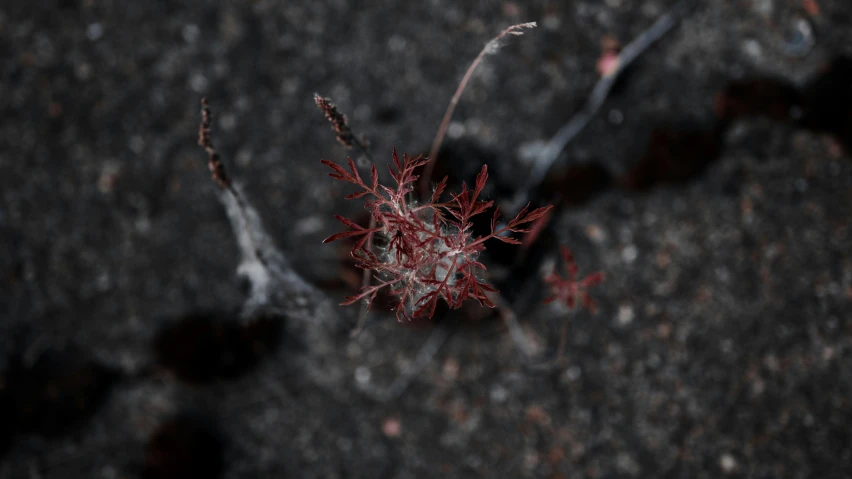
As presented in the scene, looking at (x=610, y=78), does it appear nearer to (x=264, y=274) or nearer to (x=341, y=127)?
(x=341, y=127)

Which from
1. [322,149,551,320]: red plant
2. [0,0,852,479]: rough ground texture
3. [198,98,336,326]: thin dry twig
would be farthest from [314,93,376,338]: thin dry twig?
[0,0,852,479]: rough ground texture

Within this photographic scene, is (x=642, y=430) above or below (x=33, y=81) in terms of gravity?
below

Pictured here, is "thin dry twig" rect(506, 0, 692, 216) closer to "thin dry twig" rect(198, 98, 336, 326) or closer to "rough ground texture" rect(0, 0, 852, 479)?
"rough ground texture" rect(0, 0, 852, 479)

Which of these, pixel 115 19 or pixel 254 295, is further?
pixel 115 19

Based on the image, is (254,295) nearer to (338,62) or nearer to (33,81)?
(338,62)

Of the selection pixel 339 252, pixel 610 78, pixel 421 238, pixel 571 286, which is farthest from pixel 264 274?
pixel 610 78

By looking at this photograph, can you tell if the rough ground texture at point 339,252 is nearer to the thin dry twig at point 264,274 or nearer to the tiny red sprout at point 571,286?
the tiny red sprout at point 571,286

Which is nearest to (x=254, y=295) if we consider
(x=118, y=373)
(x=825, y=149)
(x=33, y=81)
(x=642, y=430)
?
(x=118, y=373)
